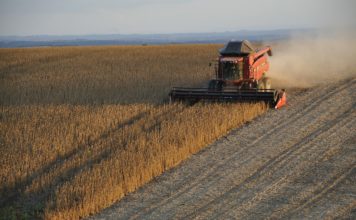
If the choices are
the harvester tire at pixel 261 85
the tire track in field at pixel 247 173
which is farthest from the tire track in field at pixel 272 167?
the harvester tire at pixel 261 85

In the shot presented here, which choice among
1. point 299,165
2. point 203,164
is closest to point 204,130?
point 203,164

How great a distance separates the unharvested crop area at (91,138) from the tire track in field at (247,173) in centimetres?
38

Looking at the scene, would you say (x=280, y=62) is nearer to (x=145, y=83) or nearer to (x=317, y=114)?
(x=145, y=83)

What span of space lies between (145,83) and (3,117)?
672cm

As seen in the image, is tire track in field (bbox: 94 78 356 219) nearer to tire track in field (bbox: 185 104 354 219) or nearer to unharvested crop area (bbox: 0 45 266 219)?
tire track in field (bbox: 185 104 354 219)

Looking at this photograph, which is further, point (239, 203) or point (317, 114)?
point (317, 114)

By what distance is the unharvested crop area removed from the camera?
7598 mm

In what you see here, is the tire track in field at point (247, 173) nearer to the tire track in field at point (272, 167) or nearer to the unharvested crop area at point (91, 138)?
the tire track in field at point (272, 167)

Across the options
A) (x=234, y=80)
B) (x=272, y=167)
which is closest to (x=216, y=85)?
(x=234, y=80)

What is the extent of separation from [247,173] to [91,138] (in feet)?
14.0

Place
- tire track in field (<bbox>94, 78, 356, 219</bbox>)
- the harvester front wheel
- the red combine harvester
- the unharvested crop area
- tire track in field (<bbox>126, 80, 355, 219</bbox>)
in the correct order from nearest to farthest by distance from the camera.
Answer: tire track in field (<bbox>94, 78, 356, 219</bbox>) → tire track in field (<bbox>126, 80, 355, 219</bbox>) → the unharvested crop area → the red combine harvester → the harvester front wheel

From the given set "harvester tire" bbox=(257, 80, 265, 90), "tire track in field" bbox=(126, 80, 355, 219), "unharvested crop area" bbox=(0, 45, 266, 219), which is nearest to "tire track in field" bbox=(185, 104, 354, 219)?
"tire track in field" bbox=(126, 80, 355, 219)

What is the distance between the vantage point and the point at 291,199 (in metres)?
7.25

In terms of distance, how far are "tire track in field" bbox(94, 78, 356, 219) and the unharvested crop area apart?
378 millimetres
